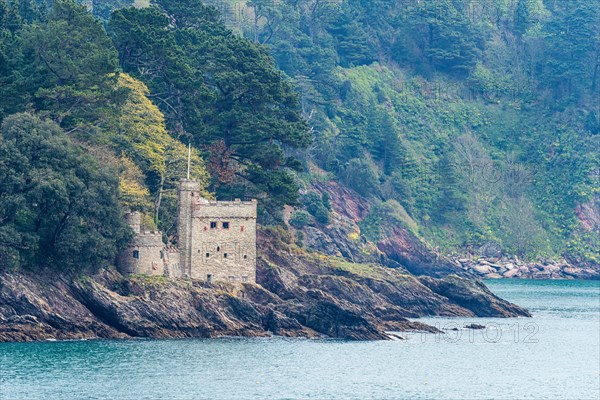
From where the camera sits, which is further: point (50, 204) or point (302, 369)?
point (50, 204)

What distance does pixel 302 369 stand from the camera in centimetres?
10019

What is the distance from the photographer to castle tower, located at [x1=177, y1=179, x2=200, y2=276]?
11156 cm

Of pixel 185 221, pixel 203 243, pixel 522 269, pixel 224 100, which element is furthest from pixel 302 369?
pixel 522 269

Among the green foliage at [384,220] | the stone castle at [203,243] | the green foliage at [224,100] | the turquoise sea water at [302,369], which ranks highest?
the green foliage at [224,100]

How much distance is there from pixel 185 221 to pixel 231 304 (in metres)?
6.31

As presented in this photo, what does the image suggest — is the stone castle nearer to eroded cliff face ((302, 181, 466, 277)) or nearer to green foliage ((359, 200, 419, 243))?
eroded cliff face ((302, 181, 466, 277))

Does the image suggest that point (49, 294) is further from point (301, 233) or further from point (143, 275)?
point (301, 233)

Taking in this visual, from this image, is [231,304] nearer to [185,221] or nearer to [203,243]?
[203,243]

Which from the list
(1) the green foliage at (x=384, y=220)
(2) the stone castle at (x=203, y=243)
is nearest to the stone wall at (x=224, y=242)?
(2) the stone castle at (x=203, y=243)

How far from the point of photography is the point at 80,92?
116m

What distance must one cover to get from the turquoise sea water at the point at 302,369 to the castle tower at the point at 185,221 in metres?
6.73

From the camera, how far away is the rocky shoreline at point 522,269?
187175 mm

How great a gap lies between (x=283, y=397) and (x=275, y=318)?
19727mm

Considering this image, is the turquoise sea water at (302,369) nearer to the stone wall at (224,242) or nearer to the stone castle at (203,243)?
the stone castle at (203,243)
